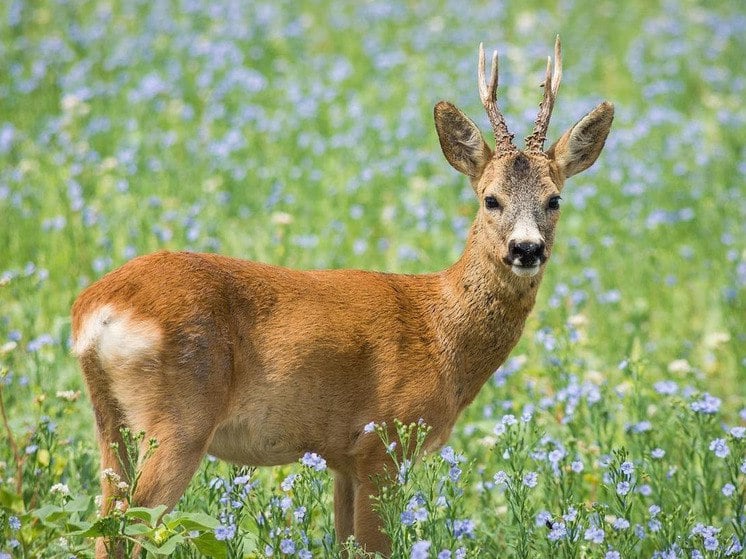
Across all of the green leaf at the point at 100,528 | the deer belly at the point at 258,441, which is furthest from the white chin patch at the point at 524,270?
the green leaf at the point at 100,528

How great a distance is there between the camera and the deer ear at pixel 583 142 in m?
4.83

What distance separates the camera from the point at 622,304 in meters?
6.96

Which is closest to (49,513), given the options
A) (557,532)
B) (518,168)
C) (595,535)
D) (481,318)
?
(557,532)

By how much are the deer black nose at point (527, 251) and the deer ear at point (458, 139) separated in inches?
22.1

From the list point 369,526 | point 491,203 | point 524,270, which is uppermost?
point 491,203

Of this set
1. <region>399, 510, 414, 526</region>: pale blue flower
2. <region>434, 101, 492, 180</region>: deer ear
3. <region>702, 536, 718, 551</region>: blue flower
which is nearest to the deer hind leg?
<region>399, 510, 414, 526</region>: pale blue flower

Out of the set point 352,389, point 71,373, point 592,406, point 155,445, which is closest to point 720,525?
point 592,406

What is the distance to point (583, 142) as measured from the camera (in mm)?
4906

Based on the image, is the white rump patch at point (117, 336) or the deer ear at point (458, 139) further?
the deer ear at point (458, 139)

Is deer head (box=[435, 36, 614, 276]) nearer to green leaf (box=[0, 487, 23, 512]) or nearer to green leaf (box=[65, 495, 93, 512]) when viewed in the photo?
green leaf (box=[65, 495, 93, 512])

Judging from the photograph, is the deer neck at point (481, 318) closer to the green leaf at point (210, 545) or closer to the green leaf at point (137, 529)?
the green leaf at point (210, 545)

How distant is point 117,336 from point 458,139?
66.3 inches

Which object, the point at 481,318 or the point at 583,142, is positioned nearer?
the point at 481,318

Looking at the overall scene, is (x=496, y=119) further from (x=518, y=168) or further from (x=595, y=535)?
(x=595, y=535)
